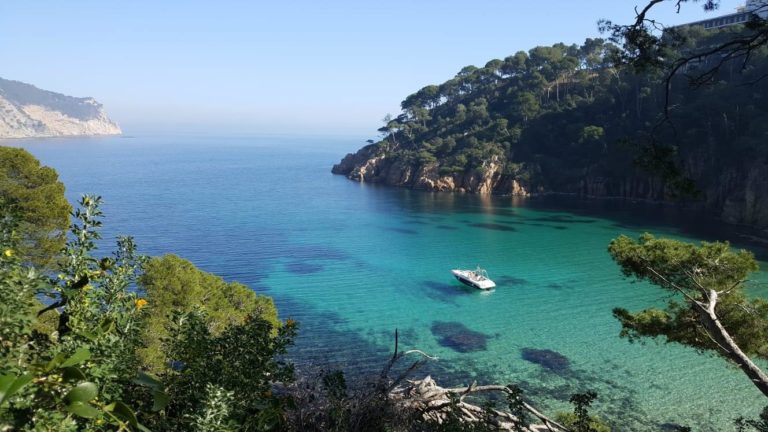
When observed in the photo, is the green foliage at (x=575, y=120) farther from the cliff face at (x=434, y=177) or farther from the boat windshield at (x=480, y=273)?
the boat windshield at (x=480, y=273)

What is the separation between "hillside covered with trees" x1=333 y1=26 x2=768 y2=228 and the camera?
179 feet

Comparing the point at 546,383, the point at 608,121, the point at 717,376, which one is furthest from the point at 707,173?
the point at 546,383

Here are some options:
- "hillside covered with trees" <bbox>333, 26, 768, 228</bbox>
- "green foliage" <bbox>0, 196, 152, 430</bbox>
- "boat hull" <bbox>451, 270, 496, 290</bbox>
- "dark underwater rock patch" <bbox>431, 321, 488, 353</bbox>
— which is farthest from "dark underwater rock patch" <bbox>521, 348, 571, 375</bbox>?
"hillside covered with trees" <bbox>333, 26, 768, 228</bbox>

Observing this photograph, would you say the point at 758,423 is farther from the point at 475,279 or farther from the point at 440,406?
the point at 475,279

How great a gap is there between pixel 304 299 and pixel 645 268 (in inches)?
865

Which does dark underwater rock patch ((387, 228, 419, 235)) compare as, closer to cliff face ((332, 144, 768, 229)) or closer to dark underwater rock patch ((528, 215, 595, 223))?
dark underwater rock patch ((528, 215, 595, 223))

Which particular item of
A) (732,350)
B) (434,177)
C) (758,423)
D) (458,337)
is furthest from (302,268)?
(434,177)

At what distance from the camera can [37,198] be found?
15.4 m

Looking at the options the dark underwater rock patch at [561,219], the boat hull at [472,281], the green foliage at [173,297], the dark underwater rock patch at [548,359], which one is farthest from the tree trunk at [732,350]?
the dark underwater rock patch at [561,219]

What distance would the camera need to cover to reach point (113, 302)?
3.69m

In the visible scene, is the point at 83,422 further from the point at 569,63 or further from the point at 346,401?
the point at 569,63

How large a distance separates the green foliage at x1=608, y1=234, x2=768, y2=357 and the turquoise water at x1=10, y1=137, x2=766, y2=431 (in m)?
7.06

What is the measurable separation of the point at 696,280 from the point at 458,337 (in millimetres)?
15119

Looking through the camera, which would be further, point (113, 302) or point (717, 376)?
point (717, 376)
